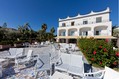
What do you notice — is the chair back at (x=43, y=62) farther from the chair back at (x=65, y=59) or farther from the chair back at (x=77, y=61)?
the chair back at (x=77, y=61)

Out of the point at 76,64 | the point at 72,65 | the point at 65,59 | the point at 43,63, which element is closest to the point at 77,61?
the point at 76,64

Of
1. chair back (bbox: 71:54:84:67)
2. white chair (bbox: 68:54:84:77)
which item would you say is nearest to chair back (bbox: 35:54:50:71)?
white chair (bbox: 68:54:84:77)

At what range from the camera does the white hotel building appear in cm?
2665

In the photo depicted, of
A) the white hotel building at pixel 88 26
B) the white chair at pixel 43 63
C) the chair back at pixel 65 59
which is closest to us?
the white chair at pixel 43 63

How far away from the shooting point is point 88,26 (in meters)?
29.5

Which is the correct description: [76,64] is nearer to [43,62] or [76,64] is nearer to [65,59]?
[65,59]

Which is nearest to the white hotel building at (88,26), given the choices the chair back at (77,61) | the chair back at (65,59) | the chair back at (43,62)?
the chair back at (65,59)

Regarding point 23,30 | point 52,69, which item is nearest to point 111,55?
point 52,69

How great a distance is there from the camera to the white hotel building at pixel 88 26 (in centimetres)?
2665

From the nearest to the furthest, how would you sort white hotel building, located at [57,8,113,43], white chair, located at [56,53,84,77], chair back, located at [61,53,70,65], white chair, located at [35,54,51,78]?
white chair, located at [56,53,84,77] → white chair, located at [35,54,51,78] → chair back, located at [61,53,70,65] → white hotel building, located at [57,8,113,43]

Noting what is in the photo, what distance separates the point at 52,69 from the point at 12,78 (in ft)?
7.47

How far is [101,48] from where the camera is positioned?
20.7 ft

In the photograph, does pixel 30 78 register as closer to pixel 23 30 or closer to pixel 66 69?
pixel 66 69

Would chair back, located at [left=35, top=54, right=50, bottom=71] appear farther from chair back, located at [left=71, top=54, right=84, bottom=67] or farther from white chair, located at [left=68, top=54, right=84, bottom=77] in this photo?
chair back, located at [left=71, top=54, right=84, bottom=67]
